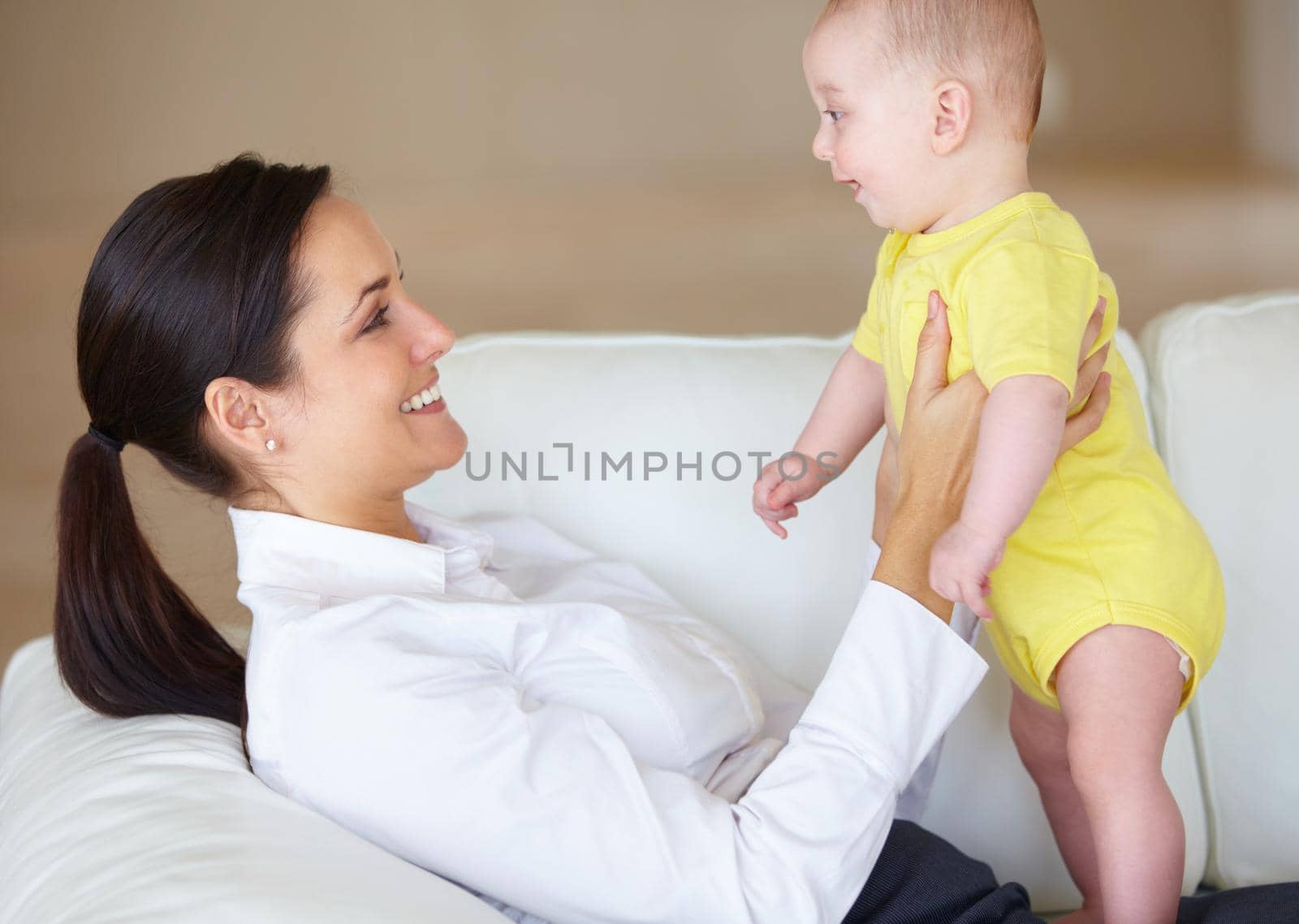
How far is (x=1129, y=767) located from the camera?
1199mm

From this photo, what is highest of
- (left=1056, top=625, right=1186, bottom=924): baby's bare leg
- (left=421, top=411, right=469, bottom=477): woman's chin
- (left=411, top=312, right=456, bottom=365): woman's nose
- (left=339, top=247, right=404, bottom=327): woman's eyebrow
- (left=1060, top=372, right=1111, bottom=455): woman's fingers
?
(left=339, top=247, right=404, bottom=327): woman's eyebrow

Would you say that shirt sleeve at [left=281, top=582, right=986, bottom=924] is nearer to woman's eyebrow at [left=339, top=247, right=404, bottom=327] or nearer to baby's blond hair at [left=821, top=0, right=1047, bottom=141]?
woman's eyebrow at [left=339, top=247, right=404, bottom=327]

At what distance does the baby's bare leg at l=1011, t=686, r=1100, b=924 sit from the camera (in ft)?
4.68

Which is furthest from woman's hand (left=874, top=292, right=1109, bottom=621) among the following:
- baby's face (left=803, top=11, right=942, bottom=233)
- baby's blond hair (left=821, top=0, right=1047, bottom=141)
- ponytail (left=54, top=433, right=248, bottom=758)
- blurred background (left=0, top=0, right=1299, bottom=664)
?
blurred background (left=0, top=0, right=1299, bottom=664)

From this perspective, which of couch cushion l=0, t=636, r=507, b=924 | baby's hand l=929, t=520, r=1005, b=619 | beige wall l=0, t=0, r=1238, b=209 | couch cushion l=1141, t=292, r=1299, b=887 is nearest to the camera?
couch cushion l=0, t=636, r=507, b=924

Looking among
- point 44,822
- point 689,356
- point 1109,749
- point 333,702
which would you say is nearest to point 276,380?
point 333,702

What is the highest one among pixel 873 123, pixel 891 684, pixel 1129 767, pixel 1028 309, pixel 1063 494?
pixel 873 123

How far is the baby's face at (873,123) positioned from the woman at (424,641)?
14 centimetres

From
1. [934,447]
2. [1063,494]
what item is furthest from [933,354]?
[1063,494]

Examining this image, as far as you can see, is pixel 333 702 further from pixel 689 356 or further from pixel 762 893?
pixel 689 356

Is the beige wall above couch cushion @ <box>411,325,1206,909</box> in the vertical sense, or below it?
above

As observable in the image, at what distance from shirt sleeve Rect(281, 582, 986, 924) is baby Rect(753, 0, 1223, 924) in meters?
0.12

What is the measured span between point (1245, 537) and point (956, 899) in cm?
65

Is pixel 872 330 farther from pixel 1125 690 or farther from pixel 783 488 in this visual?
pixel 1125 690
